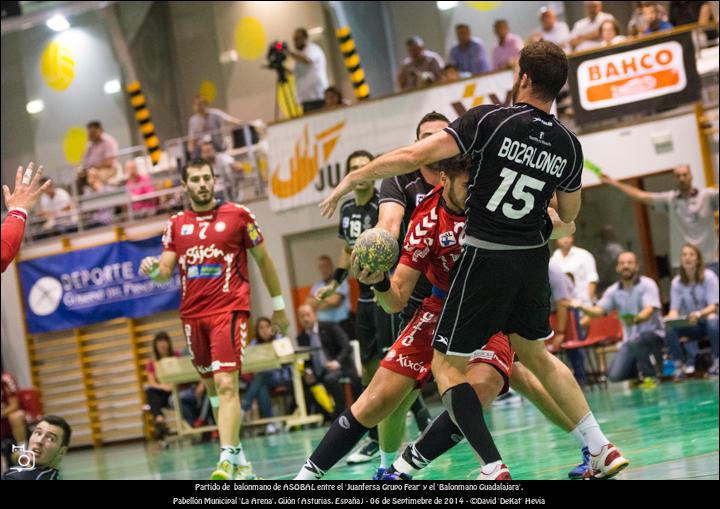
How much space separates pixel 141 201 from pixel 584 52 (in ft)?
27.5

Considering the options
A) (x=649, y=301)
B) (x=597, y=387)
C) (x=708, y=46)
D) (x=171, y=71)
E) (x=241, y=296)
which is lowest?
(x=597, y=387)

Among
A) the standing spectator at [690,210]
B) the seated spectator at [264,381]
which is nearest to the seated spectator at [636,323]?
the standing spectator at [690,210]

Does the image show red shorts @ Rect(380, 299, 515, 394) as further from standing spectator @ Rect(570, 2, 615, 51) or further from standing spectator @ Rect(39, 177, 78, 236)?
standing spectator @ Rect(39, 177, 78, 236)

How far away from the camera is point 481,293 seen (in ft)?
17.6

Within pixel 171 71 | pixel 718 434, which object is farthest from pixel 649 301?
pixel 171 71

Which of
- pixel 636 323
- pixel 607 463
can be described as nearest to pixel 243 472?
pixel 607 463

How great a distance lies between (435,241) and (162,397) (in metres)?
13.0

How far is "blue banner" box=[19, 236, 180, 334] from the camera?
1992 centimetres

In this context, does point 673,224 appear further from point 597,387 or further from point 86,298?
point 86,298

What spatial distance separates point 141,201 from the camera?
20.2 m

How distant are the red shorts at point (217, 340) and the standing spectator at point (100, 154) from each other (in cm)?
1361

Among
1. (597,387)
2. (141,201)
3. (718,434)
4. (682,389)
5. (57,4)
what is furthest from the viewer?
(57,4)

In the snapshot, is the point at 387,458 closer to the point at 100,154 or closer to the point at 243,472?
the point at 243,472

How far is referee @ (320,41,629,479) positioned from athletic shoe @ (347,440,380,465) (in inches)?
128
